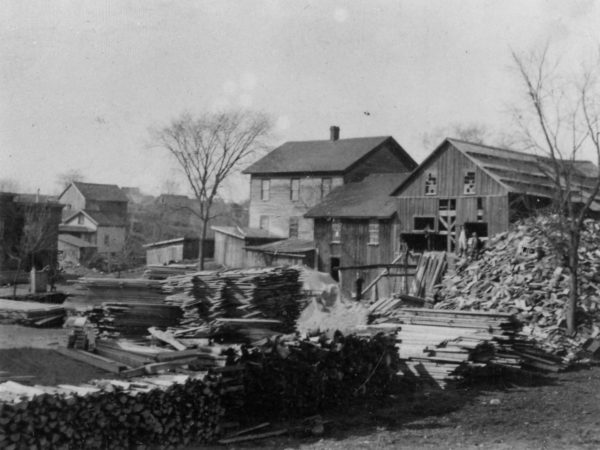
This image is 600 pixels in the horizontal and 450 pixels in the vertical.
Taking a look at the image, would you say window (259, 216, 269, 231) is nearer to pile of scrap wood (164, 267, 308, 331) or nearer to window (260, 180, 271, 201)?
window (260, 180, 271, 201)

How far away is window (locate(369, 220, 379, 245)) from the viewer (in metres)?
40.2

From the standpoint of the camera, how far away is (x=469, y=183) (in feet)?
113

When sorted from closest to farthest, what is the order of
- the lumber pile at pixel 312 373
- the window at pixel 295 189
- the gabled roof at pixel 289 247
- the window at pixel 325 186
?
the lumber pile at pixel 312 373
the gabled roof at pixel 289 247
the window at pixel 325 186
the window at pixel 295 189

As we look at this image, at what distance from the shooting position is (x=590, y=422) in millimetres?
12023

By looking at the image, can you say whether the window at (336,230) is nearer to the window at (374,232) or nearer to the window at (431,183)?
the window at (374,232)

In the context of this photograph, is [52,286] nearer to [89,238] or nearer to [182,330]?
[182,330]

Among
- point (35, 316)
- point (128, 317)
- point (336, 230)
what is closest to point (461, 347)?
point (128, 317)

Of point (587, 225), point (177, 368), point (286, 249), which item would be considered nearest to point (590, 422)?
point (177, 368)

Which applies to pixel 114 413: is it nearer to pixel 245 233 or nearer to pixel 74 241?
pixel 245 233

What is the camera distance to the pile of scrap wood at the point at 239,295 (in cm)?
1733

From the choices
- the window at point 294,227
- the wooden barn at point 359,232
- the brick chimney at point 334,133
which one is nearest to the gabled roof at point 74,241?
the window at point 294,227

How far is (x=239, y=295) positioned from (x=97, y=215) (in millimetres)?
57421

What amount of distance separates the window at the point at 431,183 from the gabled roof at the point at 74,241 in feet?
124

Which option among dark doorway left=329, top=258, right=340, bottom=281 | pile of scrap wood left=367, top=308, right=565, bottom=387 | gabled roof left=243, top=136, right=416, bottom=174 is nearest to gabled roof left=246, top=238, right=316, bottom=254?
dark doorway left=329, top=258, right=340, bottom=281
